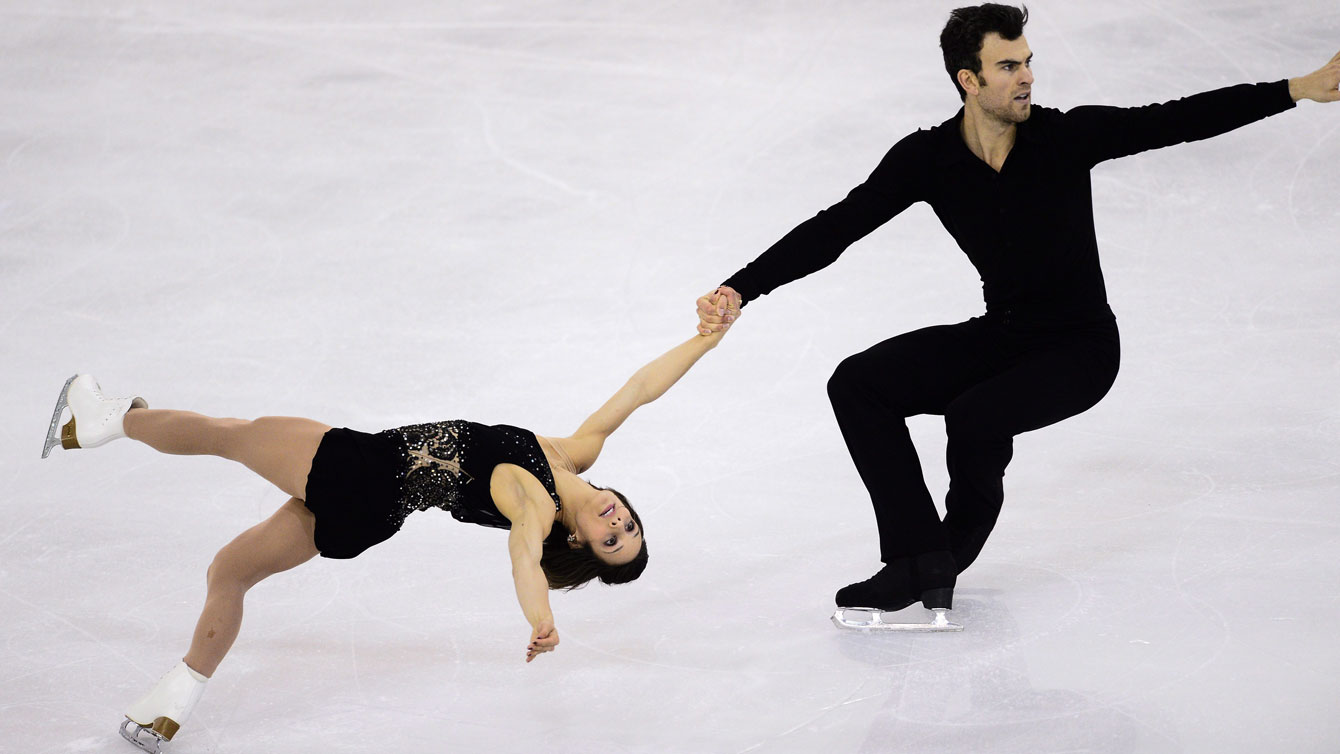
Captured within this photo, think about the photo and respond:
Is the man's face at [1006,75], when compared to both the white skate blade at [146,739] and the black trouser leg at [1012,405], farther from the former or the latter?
the white skate blade at [146,739]

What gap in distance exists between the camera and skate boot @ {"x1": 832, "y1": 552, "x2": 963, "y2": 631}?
12.2 ft

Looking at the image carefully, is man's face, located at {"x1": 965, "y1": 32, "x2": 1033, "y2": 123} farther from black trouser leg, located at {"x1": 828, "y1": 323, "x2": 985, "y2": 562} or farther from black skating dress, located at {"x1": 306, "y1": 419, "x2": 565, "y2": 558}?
black skating dress, located at {"x1": 306, "y1": 419, "x2": 565, "y2": 558}

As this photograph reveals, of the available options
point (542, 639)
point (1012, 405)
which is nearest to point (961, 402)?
point (1012, 405)

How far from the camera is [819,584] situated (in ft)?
13.5

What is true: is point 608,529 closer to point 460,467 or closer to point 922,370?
point 460,467

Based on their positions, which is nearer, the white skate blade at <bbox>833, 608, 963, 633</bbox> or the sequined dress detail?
the sequined dress detail

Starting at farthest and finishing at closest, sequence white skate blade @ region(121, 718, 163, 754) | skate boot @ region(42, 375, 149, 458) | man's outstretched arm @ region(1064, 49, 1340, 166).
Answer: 1. skate boot @ region(42, 375, 149, 458)
2. man's outstretched arm @ region(1064, 49, 1340, 166)
3. white skate blade @ region(121, 718, 163, 754)

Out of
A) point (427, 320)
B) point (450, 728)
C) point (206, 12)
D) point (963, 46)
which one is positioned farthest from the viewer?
point (206, 12)

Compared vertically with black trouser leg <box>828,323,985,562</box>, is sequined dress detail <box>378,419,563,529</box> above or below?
above

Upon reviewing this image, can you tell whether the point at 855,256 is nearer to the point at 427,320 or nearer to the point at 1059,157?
the point at 427,320

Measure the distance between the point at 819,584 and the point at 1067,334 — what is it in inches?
40.9

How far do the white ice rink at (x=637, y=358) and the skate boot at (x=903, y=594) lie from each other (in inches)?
3.1

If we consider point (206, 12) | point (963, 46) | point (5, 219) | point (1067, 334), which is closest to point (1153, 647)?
point (1067, 334)

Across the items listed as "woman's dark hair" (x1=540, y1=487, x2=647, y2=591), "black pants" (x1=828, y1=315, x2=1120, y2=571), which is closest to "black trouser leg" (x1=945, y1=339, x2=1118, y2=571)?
"black pants" (x1=828, y1=315, x2=1120, y2=571)
